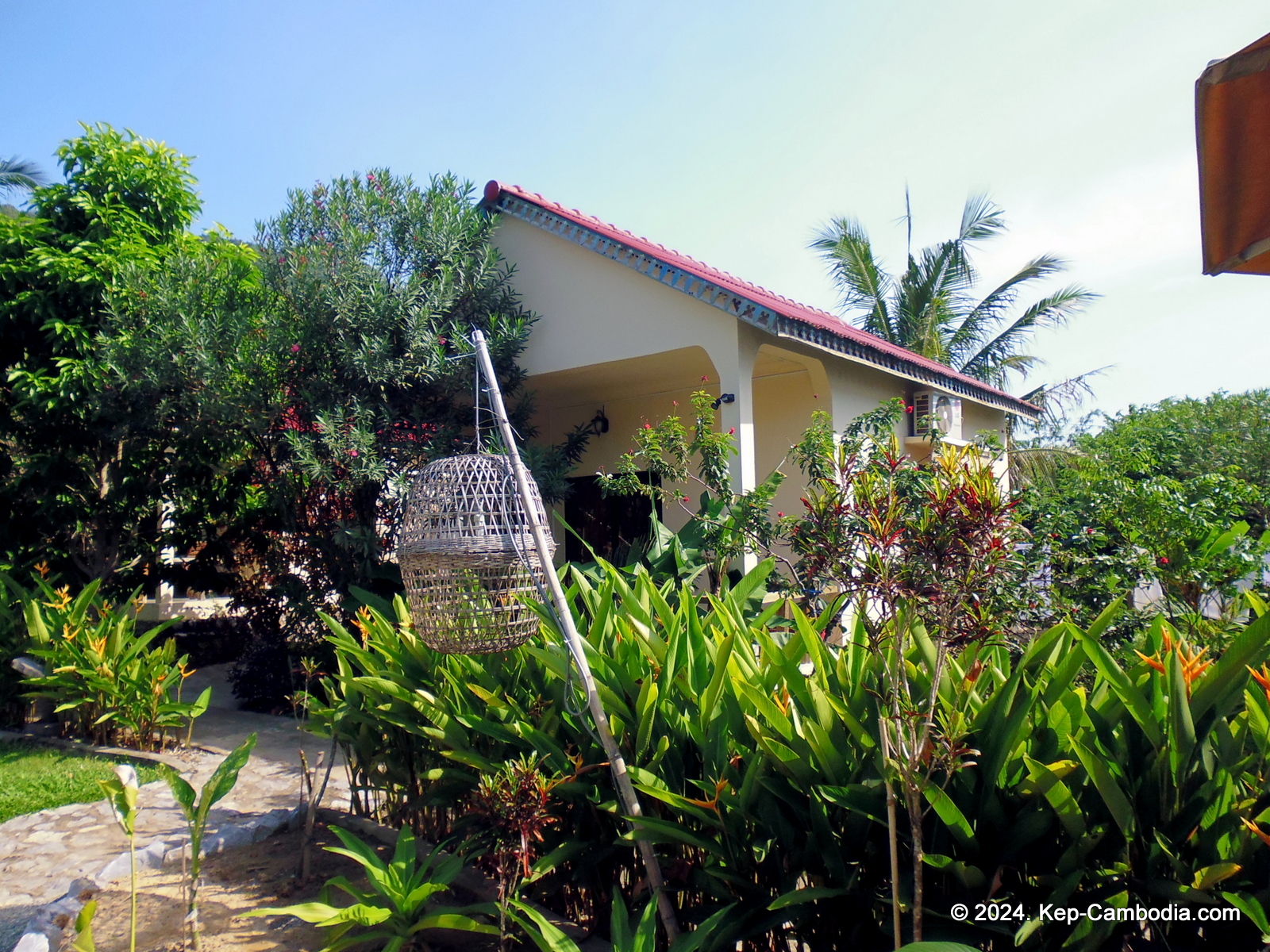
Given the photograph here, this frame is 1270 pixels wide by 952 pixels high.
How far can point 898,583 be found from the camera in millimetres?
2234

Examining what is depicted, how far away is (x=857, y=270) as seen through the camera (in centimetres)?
1697

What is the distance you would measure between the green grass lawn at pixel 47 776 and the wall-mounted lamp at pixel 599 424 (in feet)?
17.6

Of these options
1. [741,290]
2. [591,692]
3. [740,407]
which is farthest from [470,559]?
[741,290]

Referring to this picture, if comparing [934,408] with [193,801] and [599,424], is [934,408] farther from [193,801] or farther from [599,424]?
[193,801]

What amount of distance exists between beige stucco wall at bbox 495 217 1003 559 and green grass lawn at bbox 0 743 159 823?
472 centimetres

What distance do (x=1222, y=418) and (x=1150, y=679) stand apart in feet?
68.4

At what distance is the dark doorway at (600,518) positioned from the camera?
8.98 meters

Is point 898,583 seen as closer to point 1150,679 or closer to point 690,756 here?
point 1150,679

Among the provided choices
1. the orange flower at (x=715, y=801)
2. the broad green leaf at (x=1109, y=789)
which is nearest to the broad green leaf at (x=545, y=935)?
the orange flower at (x=715, y=801)

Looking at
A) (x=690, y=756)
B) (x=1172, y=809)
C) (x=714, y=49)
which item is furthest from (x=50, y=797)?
(x=714, y=49)

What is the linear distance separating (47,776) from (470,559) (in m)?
4.68

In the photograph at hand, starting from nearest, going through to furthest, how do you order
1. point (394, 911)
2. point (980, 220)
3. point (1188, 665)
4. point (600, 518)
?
point (1188, 665)
point (394, 911)
point (600, 518)
point (980, 220)

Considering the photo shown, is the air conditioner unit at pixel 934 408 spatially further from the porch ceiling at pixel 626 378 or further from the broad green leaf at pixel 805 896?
the broad green leaf at pixel 805 896

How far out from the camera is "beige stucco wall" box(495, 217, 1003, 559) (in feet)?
22.2
